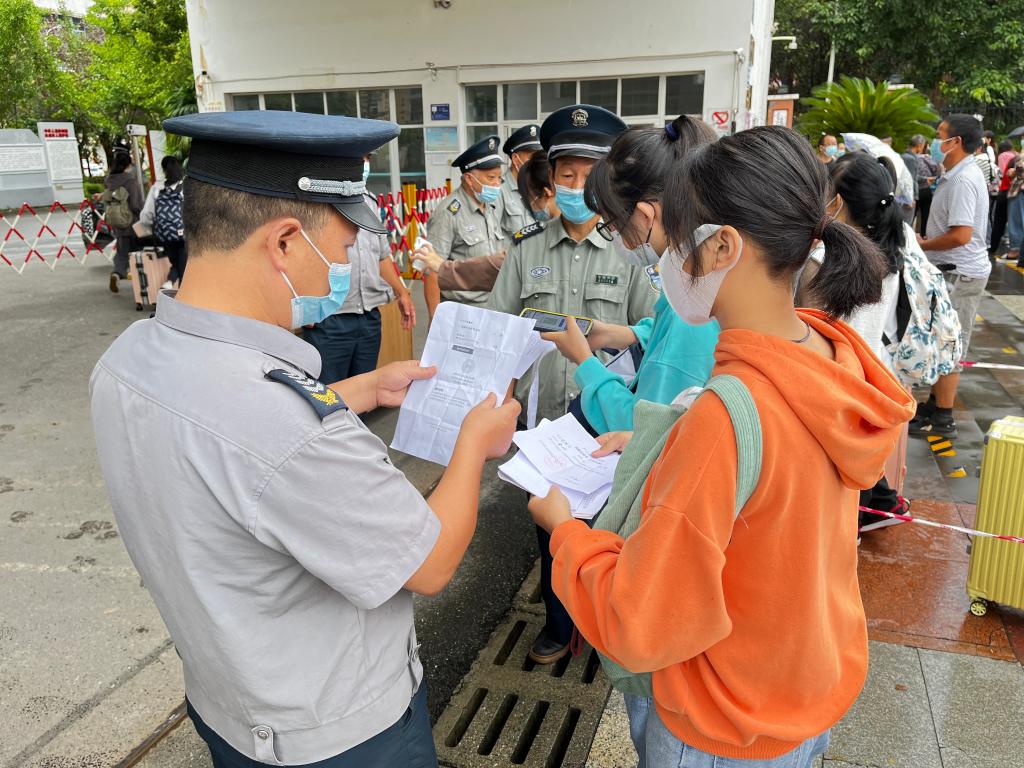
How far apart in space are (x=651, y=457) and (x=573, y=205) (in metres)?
1.75

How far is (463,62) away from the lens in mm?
13773

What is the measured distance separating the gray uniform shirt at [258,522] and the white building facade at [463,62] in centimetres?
1252

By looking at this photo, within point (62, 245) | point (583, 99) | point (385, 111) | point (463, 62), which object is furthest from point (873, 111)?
point (62, 245)

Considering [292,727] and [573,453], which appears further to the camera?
[573,453]

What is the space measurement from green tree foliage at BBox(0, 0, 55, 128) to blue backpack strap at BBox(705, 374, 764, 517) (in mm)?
32155

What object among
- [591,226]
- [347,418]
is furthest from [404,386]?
[591,226]

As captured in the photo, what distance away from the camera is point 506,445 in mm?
1738

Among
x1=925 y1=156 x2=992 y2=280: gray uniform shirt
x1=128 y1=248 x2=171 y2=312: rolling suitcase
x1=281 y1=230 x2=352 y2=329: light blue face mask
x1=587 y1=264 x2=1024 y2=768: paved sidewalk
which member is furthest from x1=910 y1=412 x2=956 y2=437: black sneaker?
x1=128 y1=248 x2=171 y2=312: rolling suitcase

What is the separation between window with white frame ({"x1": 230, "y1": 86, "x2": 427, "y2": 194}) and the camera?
14672 millimetres

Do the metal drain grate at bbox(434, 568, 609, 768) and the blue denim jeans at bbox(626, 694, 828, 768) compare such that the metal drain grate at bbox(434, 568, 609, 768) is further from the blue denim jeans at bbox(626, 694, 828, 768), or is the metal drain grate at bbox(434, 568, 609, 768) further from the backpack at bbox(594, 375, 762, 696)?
the backpack at bbox(594, 375, 762, 696)

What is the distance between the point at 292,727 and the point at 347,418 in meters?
0.55

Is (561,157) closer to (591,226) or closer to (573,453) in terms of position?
(591,226)

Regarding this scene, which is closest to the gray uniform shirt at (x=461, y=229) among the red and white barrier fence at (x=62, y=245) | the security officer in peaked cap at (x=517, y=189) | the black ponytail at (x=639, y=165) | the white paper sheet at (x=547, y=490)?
the security officer in peaked cap at (x=517, y=189)

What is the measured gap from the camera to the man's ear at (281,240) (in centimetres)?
126
